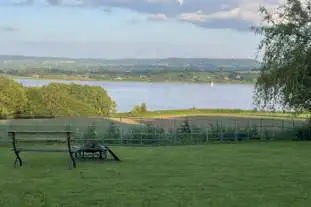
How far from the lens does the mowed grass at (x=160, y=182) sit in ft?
25.7

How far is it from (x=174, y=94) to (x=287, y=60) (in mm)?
62543

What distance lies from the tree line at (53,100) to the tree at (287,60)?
31.4m

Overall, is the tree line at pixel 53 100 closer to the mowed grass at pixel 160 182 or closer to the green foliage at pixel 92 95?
the green foliage at pixel 92 95

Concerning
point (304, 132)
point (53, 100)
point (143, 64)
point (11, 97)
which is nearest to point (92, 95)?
point (53, 100)

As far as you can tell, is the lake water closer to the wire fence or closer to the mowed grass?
the wire fence

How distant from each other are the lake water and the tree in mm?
22084

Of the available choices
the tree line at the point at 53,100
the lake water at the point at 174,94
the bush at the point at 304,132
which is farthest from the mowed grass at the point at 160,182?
the tree line at the point at 53,100

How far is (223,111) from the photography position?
51.4 metres

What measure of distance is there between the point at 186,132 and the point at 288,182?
50.6ft

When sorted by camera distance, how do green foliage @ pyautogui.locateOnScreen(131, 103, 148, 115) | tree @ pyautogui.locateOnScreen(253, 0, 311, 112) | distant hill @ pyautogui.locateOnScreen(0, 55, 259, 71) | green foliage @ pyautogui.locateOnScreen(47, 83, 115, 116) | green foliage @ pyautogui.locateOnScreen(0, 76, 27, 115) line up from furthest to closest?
distant hill @ pyautogui.locateOnScreen(0, 55, 259, 71)
green foliage @ pyautogui.locateOnScreen(47, 83, 115, 116)
green foliage @ pyautogui.locateOnScreen(131, 103, 148, 115)
green foliage @ pyautogui.locateOnScreen(0, 76, 27, 115)
tree @ pyautogui.locateOnScreen(253, 0, 311, 112)

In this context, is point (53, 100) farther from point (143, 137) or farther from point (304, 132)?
point (304, 132)

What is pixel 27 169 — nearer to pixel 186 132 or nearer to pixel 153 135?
pixel 153 135

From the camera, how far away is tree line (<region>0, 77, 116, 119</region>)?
2126 inches

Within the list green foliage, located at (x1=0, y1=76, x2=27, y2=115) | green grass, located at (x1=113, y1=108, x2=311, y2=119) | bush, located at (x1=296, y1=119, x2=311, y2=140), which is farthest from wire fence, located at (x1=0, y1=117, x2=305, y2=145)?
green foliage, located at (x1=0, y1=76, x2=27, y2=115)
